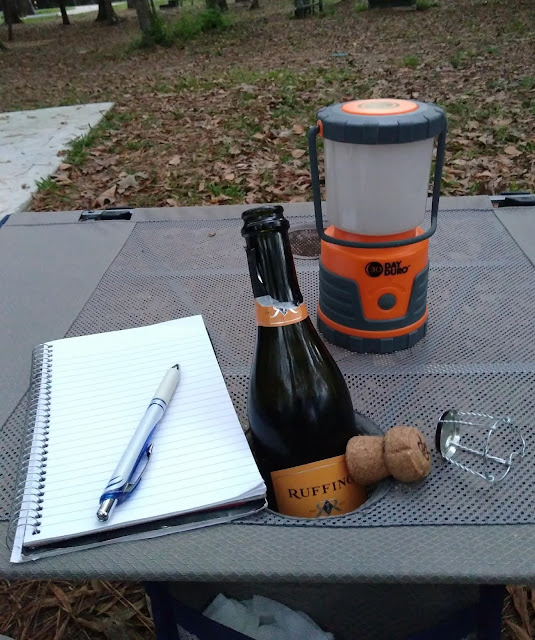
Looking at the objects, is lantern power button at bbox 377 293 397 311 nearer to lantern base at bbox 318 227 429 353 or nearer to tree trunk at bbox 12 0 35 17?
lantern base at bbox 318 227 429 353

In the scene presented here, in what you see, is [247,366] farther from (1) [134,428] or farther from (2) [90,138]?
(2) [90,138]

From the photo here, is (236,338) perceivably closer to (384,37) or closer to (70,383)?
(70,383)

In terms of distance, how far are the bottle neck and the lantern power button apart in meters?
0.23

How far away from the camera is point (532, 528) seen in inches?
23.9

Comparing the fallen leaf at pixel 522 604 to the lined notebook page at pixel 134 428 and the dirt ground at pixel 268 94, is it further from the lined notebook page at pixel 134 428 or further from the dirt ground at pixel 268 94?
the dirt ground at pixel 268 94

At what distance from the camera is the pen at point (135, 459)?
62cm

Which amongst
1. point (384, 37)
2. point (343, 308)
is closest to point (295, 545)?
point (343, 308)

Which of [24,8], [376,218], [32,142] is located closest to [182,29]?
[32,142]

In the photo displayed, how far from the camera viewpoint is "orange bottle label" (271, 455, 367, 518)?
0.66 m

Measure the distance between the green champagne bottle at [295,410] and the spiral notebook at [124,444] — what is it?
0.04 metres

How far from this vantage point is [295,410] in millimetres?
682

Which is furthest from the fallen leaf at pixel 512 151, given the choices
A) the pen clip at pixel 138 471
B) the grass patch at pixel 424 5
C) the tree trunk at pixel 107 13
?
the tree trunk at pixel 107 13

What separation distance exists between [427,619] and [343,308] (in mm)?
483

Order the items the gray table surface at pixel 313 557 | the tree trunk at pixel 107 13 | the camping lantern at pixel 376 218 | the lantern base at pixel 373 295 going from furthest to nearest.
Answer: the tree trunk at pixel 107 13 → the lantern base at pixel 373 295 → the camping lantern at pixel 376 218 → the gray table surface at pixel 313 557
